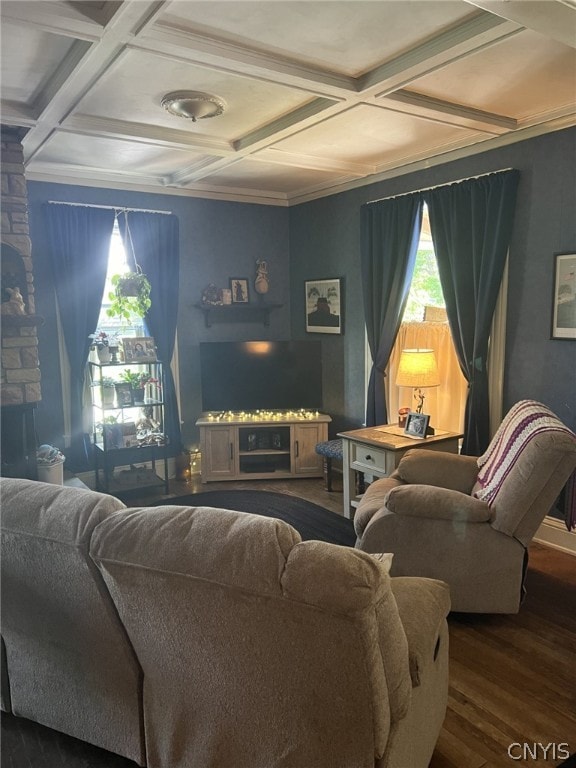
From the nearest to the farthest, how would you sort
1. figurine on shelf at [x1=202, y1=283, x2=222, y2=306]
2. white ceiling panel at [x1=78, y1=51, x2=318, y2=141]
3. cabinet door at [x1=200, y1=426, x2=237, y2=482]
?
white ceiling panel at [x1=78, y1=51, x2=318, y2=141] < cabinet door at [x1=200, y1=426, x2=237, y2=482] < figurine on shelf at [x1=202, y1=283, x2=222, y2=306]

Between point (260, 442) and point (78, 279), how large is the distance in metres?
2.18

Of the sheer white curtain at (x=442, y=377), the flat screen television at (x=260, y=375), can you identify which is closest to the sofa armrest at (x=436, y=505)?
the sheer white curtain at (x=442, y=377)

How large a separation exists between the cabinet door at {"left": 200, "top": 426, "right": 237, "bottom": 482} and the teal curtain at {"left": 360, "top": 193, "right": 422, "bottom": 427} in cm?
127

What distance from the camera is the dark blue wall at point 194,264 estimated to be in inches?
188

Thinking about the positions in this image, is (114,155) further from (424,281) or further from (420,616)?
(420,616)

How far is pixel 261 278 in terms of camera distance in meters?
5.73

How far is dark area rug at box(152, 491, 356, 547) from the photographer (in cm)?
396

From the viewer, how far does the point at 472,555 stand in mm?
2812

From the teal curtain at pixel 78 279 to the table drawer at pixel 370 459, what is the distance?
2.40 meters

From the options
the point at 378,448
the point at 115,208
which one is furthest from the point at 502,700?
the point at 115,208

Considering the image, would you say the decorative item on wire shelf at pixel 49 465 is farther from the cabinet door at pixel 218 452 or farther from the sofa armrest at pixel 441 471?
the sofa armrest at pixel 441 471

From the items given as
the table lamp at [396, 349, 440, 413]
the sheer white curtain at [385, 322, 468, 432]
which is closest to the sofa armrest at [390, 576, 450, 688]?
the table lamp at [396, 349, 440, 413]

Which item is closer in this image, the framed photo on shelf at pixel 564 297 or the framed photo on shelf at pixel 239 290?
the framed photo on shelf at pixel 564 297

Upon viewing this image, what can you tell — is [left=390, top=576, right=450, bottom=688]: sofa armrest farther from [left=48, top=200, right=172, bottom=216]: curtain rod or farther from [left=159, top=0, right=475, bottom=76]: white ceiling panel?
[left=48, top=200, right=172, bottom=216]: curtain rod
